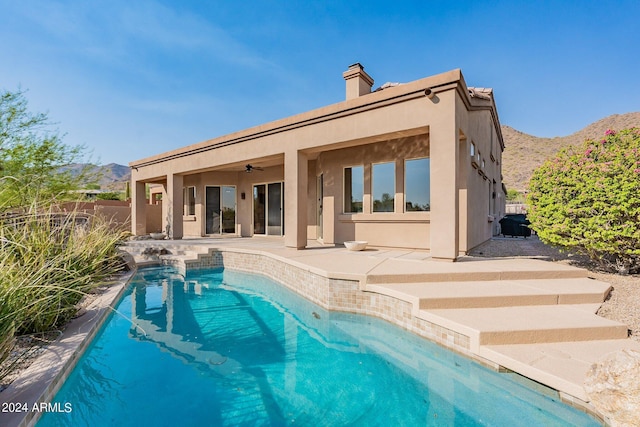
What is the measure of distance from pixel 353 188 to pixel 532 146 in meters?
65.7

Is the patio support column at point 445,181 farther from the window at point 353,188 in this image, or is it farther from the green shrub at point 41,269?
the green shrub at point 41,269

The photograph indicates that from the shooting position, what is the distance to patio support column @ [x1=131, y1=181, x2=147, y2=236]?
17.3 meters

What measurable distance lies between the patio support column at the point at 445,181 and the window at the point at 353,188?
3621 millimetres

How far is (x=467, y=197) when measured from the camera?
919 cm

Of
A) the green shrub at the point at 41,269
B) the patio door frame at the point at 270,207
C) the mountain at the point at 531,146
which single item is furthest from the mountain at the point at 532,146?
the green shrub at the point at 41,269

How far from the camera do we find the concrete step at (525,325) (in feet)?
13.0

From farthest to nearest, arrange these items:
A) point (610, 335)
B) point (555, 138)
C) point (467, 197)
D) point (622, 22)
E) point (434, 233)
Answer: point (555, 138) → point (622, 22) → point (467, 197) → point (434, 233) → point (610, 335)

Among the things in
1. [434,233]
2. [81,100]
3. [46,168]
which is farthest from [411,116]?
[81,100]

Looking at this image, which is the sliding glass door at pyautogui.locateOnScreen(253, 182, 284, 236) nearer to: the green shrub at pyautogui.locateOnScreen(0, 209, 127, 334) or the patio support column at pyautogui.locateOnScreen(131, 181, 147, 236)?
the patio support column at pyautogui.locateOnScreen(131, 181, 147, 236)

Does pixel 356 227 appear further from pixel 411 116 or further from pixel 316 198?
pixel 411 116

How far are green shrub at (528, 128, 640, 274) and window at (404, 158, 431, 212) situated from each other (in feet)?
8.84

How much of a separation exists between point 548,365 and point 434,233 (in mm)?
4205

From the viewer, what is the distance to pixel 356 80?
10391mm

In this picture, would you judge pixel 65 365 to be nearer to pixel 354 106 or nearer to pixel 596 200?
→ pixel 354 106
